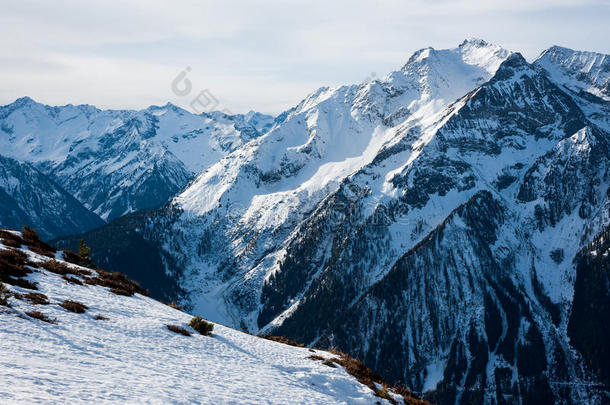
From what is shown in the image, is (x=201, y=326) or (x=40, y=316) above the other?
(x=201, y=326)

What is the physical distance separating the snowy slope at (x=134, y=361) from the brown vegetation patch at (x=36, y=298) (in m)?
0.32

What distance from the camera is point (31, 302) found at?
24000mm

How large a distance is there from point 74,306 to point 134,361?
653 cm

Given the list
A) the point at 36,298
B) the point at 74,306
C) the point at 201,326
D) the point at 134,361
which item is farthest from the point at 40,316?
the point at 201,326

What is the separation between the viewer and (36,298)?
2455 centimetres

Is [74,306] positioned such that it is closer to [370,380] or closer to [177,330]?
[177,330]

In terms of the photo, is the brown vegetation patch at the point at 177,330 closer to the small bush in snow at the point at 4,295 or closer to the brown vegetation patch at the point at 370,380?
the small bush in snow at the point at 4,295

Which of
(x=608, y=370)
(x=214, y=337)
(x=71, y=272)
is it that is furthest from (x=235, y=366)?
(x=608, y=370)

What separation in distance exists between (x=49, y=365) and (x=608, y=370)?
234m

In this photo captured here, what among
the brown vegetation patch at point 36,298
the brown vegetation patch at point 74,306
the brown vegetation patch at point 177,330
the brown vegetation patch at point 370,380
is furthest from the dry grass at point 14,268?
the brown vegetation patch at point 370,380

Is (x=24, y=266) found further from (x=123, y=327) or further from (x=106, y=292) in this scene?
(x=123, y=327)

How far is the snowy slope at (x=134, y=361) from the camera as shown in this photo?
679 inches

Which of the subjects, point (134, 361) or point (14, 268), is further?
point (14, 268)

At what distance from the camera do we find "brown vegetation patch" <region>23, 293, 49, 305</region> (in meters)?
24.2
